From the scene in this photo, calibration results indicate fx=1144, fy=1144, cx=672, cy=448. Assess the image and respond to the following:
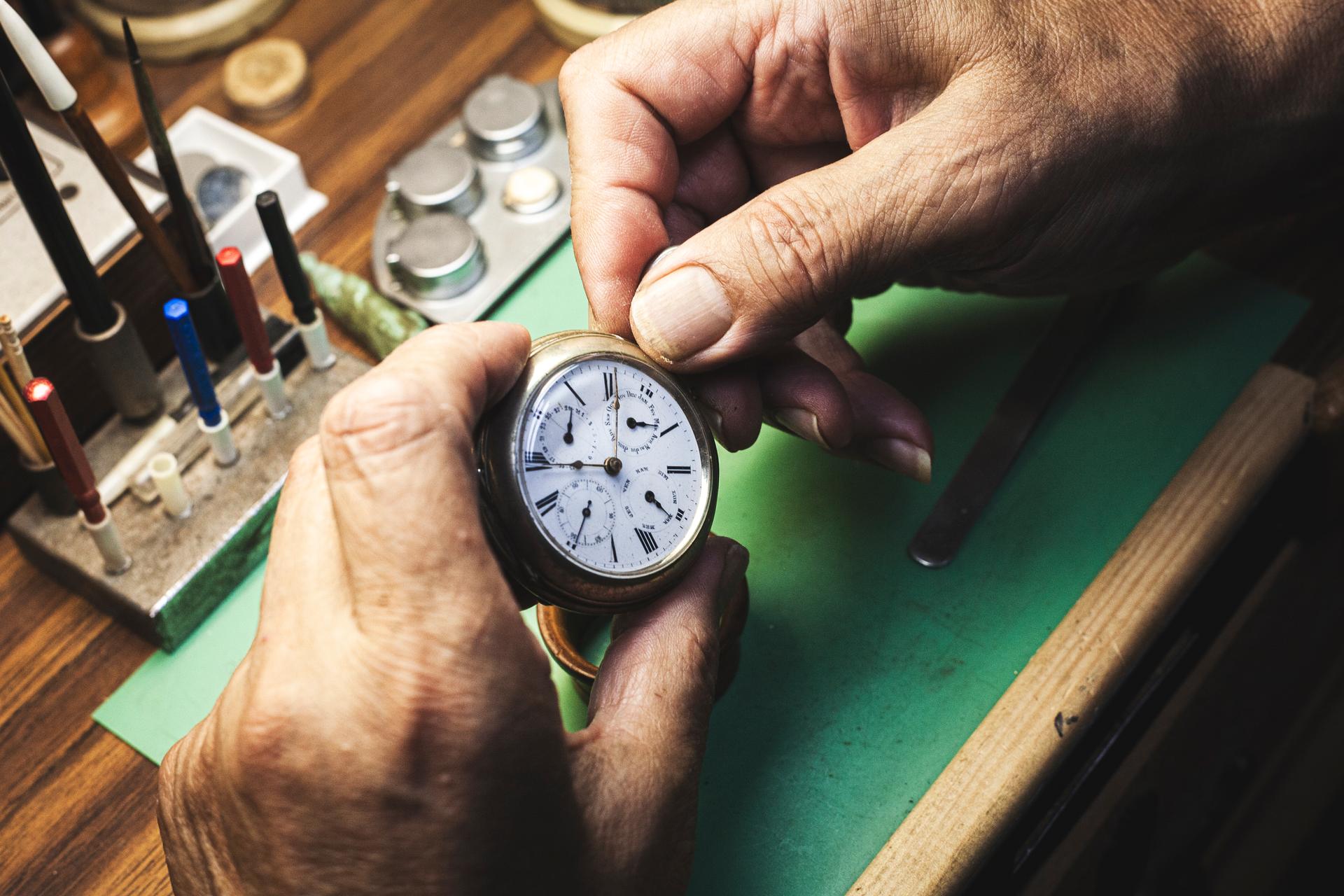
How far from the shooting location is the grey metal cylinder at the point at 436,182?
1565mm

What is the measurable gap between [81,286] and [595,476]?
63cm

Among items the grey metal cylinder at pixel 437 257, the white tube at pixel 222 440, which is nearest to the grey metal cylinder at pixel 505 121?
the grey metal cylinder at pixel 437 257

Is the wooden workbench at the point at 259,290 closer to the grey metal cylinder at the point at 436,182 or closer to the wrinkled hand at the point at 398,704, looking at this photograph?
the grey metal cylinder at the point at 436,182

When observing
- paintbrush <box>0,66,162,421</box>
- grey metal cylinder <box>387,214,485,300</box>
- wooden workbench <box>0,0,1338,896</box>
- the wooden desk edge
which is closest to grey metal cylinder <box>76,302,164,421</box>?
paintbrush <box>0,66,162,421</box>

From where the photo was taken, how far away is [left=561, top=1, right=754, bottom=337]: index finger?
1274 mm

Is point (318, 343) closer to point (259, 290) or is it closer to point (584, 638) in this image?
point (259, 290)

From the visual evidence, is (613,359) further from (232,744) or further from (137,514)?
(137,514)

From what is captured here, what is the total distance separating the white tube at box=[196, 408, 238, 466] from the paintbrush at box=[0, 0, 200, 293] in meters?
0.17

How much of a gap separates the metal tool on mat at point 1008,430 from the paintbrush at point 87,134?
925 mm

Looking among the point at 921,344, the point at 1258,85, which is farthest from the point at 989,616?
the point at 1258,85

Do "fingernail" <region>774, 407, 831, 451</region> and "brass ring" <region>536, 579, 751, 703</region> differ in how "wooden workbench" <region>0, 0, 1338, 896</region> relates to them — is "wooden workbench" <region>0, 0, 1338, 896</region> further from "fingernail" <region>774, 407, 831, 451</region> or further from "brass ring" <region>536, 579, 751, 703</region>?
"fingernail" <region>774, 407, 831, 451</region>

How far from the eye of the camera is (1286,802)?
6.23ft

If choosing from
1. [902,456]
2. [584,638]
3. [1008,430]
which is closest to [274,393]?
[584,638]

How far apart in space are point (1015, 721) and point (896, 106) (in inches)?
26.9
